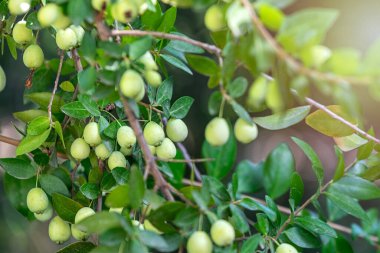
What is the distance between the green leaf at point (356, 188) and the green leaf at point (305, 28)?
35 cm

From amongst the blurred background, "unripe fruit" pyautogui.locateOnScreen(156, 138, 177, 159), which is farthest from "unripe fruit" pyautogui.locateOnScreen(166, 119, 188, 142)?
the blurred background

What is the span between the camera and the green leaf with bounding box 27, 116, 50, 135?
0.83m

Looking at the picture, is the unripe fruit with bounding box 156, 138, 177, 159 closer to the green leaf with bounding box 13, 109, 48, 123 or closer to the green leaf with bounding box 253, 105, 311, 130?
the green leaf with bounding box 253, 105, 311, 130

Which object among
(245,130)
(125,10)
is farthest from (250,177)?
(125,10)

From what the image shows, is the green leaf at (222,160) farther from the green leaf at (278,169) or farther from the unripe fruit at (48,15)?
the unripe fruit at (48,15)

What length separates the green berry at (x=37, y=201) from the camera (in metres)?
0.84

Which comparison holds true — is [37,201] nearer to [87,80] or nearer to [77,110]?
[77,110]

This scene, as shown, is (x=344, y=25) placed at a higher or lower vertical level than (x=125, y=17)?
lower

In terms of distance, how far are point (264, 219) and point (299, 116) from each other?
14 centimetres

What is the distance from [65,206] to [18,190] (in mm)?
160

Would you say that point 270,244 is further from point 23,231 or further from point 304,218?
point 23,231

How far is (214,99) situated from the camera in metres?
0.63

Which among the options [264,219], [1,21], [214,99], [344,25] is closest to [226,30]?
[214,99]

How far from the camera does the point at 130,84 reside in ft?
1.93
